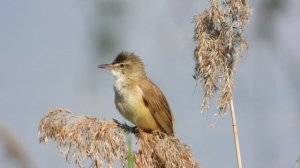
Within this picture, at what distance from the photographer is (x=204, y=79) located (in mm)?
4258

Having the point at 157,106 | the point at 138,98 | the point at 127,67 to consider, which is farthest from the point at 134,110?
the point at 127,67

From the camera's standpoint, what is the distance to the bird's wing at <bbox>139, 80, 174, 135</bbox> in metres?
6.89

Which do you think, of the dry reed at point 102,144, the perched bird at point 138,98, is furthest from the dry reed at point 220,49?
the perched bird at point 138,98

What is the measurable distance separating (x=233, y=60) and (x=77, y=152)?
4.22 feet

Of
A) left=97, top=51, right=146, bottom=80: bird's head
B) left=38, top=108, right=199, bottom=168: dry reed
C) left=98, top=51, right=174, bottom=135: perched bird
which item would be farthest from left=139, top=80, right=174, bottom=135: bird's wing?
left=38, top=108, right=199, bottom=168: dry reed

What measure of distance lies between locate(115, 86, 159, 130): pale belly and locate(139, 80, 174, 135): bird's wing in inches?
2.4

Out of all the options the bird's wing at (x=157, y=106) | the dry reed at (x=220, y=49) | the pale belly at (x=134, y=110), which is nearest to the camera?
the dry reed at (x=220, y=49)

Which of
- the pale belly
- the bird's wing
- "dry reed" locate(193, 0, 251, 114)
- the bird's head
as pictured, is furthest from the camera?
the bird's head

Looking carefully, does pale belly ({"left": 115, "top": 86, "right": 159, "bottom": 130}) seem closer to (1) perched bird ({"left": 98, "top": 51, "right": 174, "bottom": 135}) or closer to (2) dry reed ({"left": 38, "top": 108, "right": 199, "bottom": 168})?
(1) perched bird ({"left": 98, "top": 51, "right": 174, "bottom": 135})

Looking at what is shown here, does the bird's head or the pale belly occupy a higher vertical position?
the bird's head

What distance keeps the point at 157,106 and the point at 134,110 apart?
1.18ft

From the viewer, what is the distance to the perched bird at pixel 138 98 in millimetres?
6766

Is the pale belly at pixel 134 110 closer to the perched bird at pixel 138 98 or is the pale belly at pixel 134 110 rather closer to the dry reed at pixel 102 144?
the perched bird at pixel 138 98

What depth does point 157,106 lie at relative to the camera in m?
7.00
